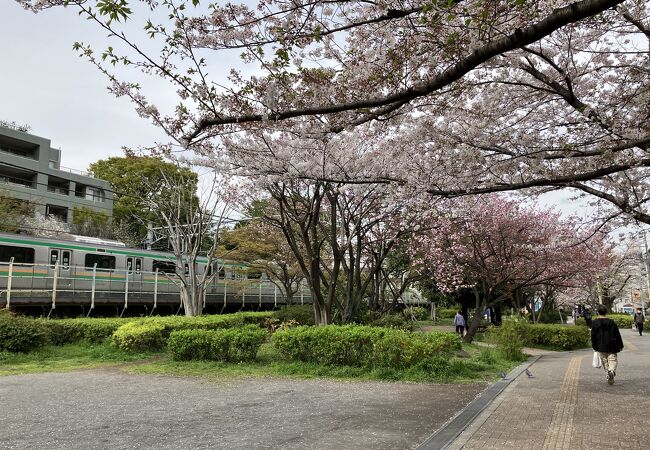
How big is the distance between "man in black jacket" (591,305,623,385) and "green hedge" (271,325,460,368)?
8.58ft

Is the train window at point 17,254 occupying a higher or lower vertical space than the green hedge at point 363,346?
higher

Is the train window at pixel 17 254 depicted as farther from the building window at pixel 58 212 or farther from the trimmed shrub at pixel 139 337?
the building window at pixel 58 212

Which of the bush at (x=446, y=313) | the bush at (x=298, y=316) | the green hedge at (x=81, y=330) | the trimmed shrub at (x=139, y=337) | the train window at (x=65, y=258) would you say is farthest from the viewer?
the bush at (x=446, y=313)

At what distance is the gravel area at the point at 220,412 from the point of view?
16.3 feet

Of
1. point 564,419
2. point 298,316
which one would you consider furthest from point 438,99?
point 298,316

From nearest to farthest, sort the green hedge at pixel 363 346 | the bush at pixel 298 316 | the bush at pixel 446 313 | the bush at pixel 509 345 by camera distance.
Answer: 1. the green hedge at pixel 363 346
2. the bush at pixel 509 345
3. the bush at pixel 298 316
4. the bush at pixel 446 313

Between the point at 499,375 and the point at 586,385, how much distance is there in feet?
5.40

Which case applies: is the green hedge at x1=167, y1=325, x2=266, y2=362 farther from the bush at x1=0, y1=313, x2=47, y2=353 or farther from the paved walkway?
the paved walkway

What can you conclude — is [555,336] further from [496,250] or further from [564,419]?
[564,419]

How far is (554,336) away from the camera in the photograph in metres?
17.8

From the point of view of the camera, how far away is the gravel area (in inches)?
196

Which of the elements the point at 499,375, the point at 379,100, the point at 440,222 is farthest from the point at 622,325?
the point at 379,100

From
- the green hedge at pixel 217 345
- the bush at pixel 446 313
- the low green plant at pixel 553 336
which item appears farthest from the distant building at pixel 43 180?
the bush at pixel 446 313

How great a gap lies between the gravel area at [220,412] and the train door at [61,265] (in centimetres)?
805
